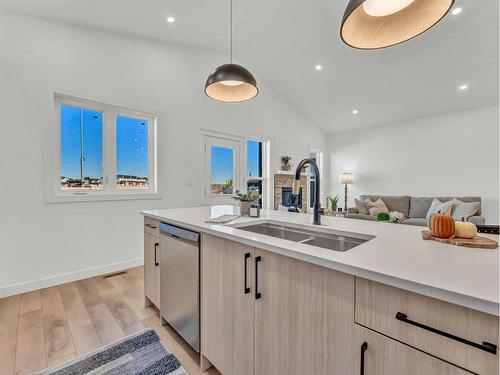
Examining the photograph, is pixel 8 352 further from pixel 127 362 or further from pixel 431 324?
pixel 431 324

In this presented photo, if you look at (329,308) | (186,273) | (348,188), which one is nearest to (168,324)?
(186,273)

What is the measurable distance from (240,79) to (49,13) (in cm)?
248

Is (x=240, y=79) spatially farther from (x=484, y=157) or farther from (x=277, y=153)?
(x=484, y=157)

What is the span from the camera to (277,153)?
5367 mm

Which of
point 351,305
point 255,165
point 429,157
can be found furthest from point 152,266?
point 429,157

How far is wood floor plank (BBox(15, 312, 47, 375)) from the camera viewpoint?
5.04 ft

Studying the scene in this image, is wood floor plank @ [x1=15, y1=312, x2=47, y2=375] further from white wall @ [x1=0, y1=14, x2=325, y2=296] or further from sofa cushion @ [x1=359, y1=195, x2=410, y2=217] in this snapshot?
sofa cushion @ [x1=359, y1=195, x2=410, y2=217]

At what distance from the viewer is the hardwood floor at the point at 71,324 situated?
63.6 inches

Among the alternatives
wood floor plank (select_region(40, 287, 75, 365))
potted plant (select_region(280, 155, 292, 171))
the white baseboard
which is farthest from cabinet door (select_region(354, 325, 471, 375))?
potted plant (select_region(280, 155, 292, 171))

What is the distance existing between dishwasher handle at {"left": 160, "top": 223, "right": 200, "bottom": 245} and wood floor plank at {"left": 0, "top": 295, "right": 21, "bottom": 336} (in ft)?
4.71

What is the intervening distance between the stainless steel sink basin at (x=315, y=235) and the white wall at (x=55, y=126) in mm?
2359

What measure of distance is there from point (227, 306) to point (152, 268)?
1.07 m

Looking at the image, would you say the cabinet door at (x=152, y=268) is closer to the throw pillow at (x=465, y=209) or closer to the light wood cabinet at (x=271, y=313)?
the light wood cabinet at (x=271, y=313)

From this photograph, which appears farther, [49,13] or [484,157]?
[484,157]
